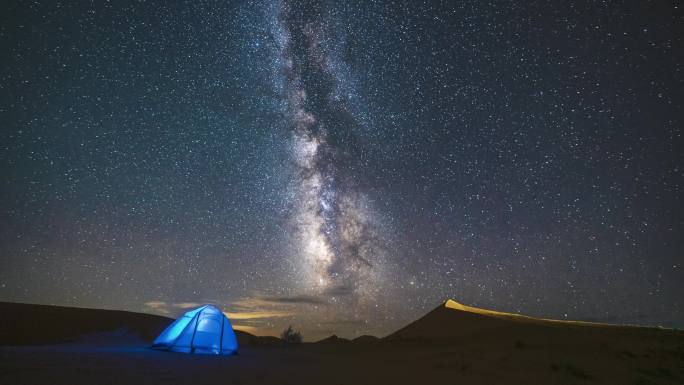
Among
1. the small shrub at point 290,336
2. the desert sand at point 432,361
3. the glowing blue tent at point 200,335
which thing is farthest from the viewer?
the small shrub at point 290,336

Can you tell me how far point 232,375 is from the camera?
8492 mm

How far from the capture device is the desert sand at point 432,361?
7699 millimetres

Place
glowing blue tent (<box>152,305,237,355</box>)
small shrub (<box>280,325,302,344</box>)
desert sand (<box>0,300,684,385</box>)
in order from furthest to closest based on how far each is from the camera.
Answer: small shrub (<box>280,325,302,344</box>), glowing blue tent (<box>152,305,237,355</box>), desert sand (<box>0,300,684,385</box>)

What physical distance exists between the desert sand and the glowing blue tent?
0.83 m

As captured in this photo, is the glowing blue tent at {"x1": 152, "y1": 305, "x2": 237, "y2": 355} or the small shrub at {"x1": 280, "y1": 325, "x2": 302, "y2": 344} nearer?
the glowing blue tent at {"x1": 152, "y1": 305, "x2": 237, "y2": 355}

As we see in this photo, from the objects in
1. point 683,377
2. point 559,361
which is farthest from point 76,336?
point 683,377

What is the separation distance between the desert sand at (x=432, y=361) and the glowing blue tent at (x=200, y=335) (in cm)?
83

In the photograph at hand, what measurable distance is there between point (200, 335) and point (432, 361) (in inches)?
318

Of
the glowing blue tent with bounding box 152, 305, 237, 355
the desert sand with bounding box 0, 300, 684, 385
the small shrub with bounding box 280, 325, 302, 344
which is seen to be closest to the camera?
the desert sand with bounding box 0, 300, 684, 385

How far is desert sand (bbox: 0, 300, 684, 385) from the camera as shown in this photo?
7699mm

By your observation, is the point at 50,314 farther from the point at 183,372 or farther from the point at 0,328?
the point at 183,372

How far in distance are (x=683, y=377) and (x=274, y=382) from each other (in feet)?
33.8

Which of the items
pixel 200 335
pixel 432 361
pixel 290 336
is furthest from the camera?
pixel 290 336

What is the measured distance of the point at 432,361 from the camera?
38.7 feet
